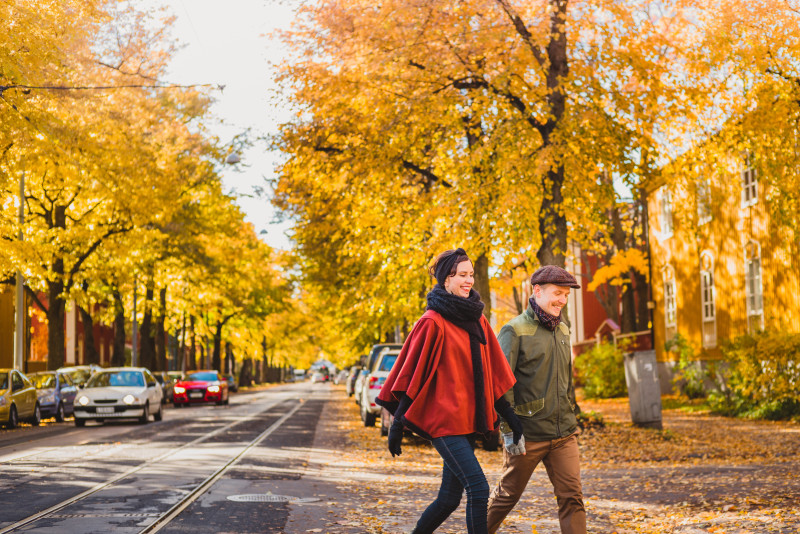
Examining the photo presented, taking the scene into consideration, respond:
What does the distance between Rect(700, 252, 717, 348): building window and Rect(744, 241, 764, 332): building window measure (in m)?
2.31

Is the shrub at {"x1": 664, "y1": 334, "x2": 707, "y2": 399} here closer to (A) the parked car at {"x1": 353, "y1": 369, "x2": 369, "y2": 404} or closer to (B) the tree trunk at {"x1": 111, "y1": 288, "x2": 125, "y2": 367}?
(A) the parked car at {"x1": 353, "y1": 369, "x2": 369, "y2": 404}

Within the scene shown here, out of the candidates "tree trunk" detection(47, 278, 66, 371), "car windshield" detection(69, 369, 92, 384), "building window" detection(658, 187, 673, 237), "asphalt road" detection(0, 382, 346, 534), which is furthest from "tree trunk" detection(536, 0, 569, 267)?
"tree trunk" detection(47, 278, 66, 371)

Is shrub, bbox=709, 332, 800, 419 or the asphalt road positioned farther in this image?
shrub, bbox=709, 332, 800, 419

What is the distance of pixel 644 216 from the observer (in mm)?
41469

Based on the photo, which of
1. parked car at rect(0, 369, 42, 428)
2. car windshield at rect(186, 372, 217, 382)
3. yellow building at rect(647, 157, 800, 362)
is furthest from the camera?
car windshield at rect(186, 372, 217, 382)

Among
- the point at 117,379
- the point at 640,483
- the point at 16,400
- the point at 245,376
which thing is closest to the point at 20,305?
the point at 117,379

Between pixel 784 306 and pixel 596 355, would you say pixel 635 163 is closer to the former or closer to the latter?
pixel 784 306

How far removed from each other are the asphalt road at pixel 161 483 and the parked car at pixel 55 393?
6.49m

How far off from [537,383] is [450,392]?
708 millimetres

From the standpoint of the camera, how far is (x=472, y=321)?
18.8 feet

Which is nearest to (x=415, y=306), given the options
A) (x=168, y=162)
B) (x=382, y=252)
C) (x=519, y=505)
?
(x=382, y=252)

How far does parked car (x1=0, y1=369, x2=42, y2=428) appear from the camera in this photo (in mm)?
22859

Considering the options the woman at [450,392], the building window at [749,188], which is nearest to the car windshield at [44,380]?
the building window at [749,188]

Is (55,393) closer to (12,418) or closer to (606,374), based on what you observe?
(12,418)
